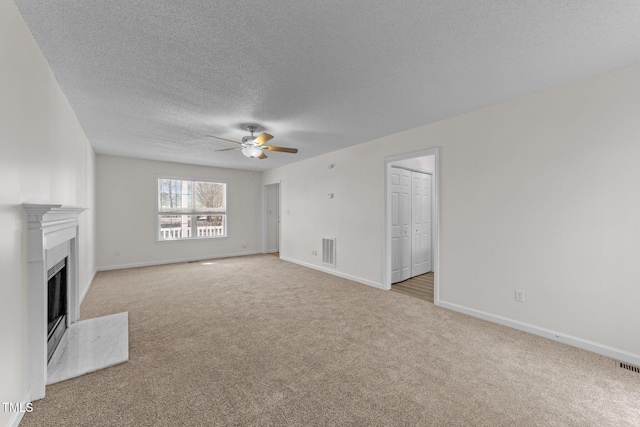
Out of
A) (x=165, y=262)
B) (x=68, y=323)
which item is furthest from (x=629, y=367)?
(x=165, y=262)

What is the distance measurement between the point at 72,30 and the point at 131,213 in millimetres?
4889

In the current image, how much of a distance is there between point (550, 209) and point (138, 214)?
7.14m

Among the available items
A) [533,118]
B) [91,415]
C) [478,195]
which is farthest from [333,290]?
[533,118]

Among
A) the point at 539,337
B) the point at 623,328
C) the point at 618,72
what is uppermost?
the point at 618,72

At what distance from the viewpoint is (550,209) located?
2.62m

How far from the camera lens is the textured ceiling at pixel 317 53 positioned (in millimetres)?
1570

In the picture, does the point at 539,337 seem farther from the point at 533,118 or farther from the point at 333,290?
the point at 333,290

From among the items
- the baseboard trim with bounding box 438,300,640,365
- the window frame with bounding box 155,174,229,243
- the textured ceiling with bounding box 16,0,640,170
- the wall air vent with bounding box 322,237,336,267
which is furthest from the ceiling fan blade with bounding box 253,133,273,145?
the window frame with bounding box 155,174,229,243

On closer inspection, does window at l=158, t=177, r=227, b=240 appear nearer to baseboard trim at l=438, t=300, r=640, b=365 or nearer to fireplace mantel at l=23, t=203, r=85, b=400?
fireplace mantel at l=23, t=203, r=85, b=400

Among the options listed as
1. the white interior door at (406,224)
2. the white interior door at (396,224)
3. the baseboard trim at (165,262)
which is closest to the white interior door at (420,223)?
the white interior door at (406,224)

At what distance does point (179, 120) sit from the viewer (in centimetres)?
338

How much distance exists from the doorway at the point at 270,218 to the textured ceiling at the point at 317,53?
4461 mm

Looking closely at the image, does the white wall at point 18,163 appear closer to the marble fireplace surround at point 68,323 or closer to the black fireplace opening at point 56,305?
the marble fireplace surround at point 68,323

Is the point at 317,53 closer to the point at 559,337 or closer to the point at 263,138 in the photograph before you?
the point at 263,138
